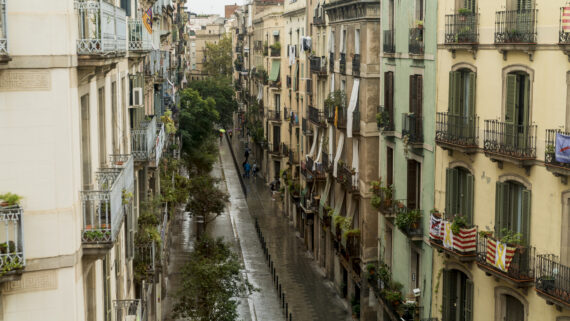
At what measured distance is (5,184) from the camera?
13.8 m

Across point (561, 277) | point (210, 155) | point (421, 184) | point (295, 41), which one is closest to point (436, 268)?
point (421, 184)

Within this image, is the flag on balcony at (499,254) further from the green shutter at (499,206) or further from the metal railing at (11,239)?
the metal railing at (11,239)

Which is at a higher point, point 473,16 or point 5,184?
point 473,16

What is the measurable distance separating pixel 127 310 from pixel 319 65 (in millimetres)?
32126

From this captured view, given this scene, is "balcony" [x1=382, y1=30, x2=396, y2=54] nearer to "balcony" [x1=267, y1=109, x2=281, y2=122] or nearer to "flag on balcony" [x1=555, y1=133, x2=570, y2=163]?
"flag on balcony" [x1=555, y1=133, x2=570, y2=163]

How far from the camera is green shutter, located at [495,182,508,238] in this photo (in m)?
24.4

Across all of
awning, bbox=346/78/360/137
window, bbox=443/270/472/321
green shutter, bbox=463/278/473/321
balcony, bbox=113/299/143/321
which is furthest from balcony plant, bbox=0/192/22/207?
awning, bbox=346/78/360/137

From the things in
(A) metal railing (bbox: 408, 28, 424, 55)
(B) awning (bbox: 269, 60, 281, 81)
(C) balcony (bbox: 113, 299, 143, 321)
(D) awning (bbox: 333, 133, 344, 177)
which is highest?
(A) metal railing (bbox: 408, 28, 424, 55)

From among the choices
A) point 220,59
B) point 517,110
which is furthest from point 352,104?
point 220,59

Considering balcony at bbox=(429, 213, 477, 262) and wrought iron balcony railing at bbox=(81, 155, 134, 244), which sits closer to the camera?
wrought iron balcony railing at bbox=(81, 155, 134, 244)

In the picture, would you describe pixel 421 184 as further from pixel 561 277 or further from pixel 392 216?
pixel 561 277

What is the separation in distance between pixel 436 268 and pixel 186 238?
108 ft

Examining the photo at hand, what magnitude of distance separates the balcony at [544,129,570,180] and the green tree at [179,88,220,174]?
1757 inches

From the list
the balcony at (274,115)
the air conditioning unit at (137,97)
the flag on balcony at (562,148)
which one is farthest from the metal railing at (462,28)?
the balcony at (274,115)
